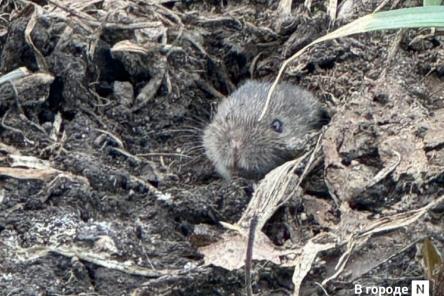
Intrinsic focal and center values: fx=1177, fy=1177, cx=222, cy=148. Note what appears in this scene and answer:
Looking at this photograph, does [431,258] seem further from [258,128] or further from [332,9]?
[332,9]

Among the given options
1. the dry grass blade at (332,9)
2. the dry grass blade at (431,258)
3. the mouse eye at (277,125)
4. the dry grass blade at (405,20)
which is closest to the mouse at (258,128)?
the mouse eye at (277,125)

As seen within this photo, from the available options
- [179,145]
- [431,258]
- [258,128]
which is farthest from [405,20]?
[179,145]

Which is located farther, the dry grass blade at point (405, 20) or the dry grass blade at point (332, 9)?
the dry grass blade at point (332, 9)

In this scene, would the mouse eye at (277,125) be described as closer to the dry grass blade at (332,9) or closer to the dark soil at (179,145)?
the dark soil at (179,145)

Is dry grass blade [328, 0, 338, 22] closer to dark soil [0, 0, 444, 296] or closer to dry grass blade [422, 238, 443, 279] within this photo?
dark soil [0, 0, 444, 296]

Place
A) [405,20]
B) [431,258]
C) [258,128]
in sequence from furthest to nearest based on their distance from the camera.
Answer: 1. [258,128]
2. [405,20]
3. [431,258]

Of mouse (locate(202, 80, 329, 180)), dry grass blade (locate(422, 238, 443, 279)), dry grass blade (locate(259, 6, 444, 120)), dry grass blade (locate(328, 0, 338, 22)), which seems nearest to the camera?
dry grass blade (locate(422, 238, 443, 279))

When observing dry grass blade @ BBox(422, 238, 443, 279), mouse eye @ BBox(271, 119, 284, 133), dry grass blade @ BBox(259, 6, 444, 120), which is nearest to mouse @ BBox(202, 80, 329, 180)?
mouse eye @ BBox(271, 119, 284, 133)
